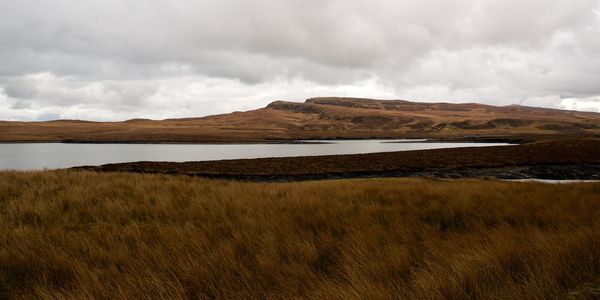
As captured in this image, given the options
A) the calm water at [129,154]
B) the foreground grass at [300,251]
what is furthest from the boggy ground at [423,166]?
the foreground grass at [300,251]

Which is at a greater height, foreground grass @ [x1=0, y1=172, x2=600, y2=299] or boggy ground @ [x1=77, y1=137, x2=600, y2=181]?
foreground grass @ [x1=0, y1=172, x2=600, y2=299]

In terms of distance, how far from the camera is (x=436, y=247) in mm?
4785

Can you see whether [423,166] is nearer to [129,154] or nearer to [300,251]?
[300,251]

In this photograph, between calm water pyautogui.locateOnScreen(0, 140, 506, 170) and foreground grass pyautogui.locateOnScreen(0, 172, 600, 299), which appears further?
calm water pyautogui.locateOnScreen(0, 140, 506, 170)

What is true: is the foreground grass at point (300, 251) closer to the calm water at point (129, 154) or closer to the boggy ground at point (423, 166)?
the boggy ground at point (423, 166)

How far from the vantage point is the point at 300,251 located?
4.77 meters

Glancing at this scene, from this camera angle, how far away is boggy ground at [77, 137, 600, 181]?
28.6 meters

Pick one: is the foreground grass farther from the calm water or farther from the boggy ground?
the calm water

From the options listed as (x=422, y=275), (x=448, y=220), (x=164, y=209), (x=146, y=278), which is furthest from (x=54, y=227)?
(x=448, y=220)

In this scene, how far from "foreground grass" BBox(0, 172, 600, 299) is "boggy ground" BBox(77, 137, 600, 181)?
808 inches

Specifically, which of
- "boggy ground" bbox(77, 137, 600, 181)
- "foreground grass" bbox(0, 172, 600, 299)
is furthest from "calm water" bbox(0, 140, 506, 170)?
"foreground grass" bbox(0, 172, 600, 299)

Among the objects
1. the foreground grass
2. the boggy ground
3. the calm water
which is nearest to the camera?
the foreground grass

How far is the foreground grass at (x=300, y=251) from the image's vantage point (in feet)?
11.6

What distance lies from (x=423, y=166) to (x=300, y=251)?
96.3 feet
